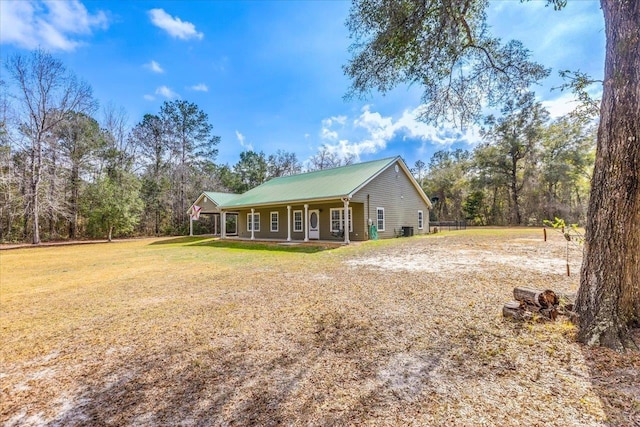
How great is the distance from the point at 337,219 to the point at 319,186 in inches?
87.3

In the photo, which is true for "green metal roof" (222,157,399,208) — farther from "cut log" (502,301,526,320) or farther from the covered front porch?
"cut log" (502,301,526,320)

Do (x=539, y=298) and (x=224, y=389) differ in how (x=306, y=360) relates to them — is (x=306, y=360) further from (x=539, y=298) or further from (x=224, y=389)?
(x=539, y=298)

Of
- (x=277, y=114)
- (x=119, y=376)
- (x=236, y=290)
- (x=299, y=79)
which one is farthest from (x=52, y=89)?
(x=119, y=376)

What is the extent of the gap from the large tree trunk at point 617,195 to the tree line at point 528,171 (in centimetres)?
2500

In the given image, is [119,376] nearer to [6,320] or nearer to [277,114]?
[6,320]

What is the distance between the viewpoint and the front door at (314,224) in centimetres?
1641

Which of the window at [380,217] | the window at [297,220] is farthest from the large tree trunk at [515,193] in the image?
the window at [297,220]

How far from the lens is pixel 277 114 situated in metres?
21.2

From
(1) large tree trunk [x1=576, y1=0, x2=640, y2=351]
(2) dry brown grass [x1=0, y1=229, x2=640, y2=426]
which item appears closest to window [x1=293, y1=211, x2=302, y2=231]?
(2) dry brown grass [x1=0, y1=229, x2=640, y2=426]

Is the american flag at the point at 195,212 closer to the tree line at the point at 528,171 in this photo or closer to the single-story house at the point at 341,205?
the single-story house at the point at 341,205

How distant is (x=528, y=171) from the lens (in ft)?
94.1

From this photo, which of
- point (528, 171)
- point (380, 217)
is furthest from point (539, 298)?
point (528, 171)

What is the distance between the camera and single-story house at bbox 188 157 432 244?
49.7 feet

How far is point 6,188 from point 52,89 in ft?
24.8
